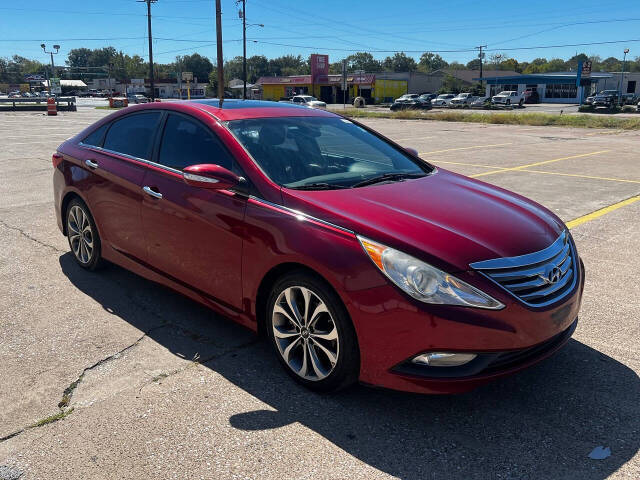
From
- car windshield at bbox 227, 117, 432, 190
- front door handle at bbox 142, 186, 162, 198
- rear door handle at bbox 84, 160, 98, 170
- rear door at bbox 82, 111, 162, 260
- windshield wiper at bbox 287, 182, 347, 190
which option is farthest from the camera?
rear door handle at bbox 84, 160, 98, 170

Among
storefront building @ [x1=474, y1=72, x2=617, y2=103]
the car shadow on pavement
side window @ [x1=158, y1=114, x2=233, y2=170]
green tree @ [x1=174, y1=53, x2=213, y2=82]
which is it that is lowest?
the car shadow on pavement

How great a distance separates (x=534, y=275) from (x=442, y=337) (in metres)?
0.64

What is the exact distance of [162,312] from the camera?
431 centimetres

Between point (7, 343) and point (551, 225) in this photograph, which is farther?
point (7, 343)

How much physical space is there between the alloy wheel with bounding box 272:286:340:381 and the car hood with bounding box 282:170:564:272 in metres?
0.47

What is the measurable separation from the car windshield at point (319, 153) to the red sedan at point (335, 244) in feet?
0.05

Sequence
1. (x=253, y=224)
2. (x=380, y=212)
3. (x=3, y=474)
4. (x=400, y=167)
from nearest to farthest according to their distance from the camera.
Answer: (x=3, y=474) → (x=380, y=212) → (x=253, y=224) → (x=400, y=167)

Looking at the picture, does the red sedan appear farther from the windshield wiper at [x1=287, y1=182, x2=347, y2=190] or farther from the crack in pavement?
the crack in pavement

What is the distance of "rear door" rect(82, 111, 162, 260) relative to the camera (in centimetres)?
421

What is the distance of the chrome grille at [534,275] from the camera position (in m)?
2.75

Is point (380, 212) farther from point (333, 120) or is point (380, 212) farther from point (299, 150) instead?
point (333, 120)

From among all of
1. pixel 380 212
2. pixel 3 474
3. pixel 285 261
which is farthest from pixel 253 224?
pixel 3 474

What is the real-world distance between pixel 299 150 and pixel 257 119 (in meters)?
0.42

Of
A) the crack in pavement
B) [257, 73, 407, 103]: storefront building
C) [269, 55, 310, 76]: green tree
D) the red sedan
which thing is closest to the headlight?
the red sedan
